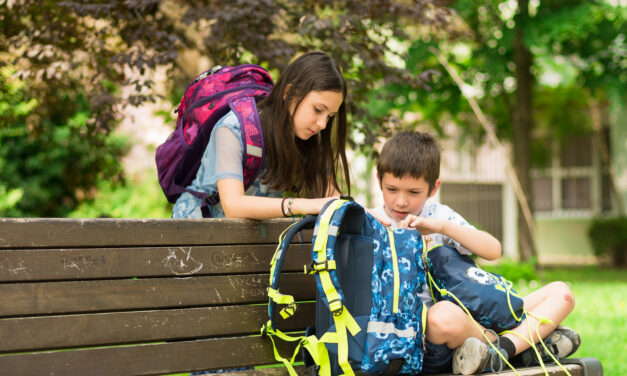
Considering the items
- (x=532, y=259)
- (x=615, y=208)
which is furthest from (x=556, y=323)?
(x=615, y=208)

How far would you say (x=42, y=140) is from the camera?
518 centimetres

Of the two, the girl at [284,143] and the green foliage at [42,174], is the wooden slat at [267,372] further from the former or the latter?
the green foliage at [42,174]

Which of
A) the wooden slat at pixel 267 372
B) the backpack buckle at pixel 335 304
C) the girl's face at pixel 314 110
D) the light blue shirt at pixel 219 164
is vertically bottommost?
the wooden slat at pixel 267 372

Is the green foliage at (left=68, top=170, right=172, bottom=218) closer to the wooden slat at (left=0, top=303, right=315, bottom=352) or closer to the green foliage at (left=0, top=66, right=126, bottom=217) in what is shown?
the green foliage at (left=0, top=66, right=126, bottom=217)

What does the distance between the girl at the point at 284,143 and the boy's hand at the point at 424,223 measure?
32 centimetres

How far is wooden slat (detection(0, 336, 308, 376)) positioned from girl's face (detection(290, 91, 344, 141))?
0.85m

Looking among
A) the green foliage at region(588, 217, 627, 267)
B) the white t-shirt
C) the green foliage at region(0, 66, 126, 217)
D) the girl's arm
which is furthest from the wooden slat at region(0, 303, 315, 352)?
the green foliage at region(588, 217, 627, 267)

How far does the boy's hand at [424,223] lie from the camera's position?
8.19 ft

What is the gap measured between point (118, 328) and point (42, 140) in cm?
343

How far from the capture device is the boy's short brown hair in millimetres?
2654

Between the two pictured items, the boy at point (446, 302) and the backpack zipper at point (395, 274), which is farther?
the boy at point (446, 302)

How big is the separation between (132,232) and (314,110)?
35.0 inches

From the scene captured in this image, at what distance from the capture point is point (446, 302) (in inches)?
95.8

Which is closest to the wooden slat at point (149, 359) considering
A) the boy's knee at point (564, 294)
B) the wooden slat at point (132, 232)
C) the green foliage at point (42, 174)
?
the wooden slat at point (132, 232)
